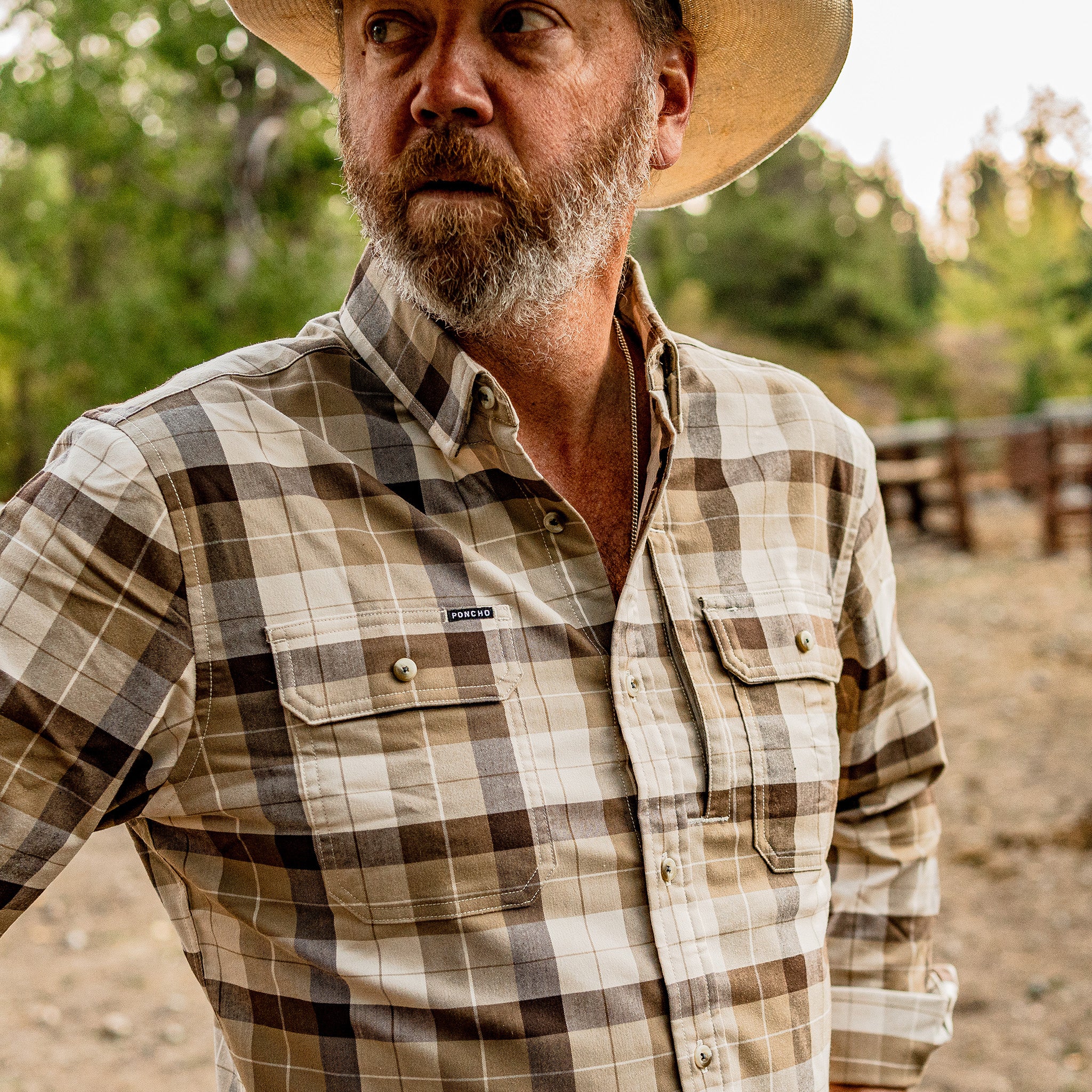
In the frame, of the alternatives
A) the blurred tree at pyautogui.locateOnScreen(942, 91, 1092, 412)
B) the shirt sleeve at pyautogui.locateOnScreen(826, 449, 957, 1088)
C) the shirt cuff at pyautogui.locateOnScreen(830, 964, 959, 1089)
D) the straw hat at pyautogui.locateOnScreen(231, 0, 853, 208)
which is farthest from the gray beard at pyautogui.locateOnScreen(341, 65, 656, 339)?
the blurred tree at pyautogui.locateOnScreen(942, 91, 1092, 412)

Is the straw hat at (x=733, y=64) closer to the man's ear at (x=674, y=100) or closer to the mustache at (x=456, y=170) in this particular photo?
the man's ear at (x=674, y=100)

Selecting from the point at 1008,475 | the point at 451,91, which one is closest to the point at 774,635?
the point at 451,91

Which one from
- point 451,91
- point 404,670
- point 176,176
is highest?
point 176,176

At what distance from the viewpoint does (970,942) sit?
443cm

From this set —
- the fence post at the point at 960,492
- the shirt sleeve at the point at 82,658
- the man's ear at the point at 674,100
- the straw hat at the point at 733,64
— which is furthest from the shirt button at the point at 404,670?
the fence post at the point at 960,492

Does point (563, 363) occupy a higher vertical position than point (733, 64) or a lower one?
lower

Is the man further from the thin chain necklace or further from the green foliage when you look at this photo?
the green foliage

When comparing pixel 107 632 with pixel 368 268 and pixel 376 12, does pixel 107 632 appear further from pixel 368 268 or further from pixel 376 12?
pixel 376 12

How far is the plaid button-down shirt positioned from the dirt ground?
275 cm

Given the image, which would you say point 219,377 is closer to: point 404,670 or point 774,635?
point 404,670

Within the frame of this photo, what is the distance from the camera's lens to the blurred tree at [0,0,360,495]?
9.08 metres

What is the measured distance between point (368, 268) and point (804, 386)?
27.3 inches

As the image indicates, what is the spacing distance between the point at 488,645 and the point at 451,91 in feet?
2.11

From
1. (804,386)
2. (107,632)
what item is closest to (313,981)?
(107,632)
